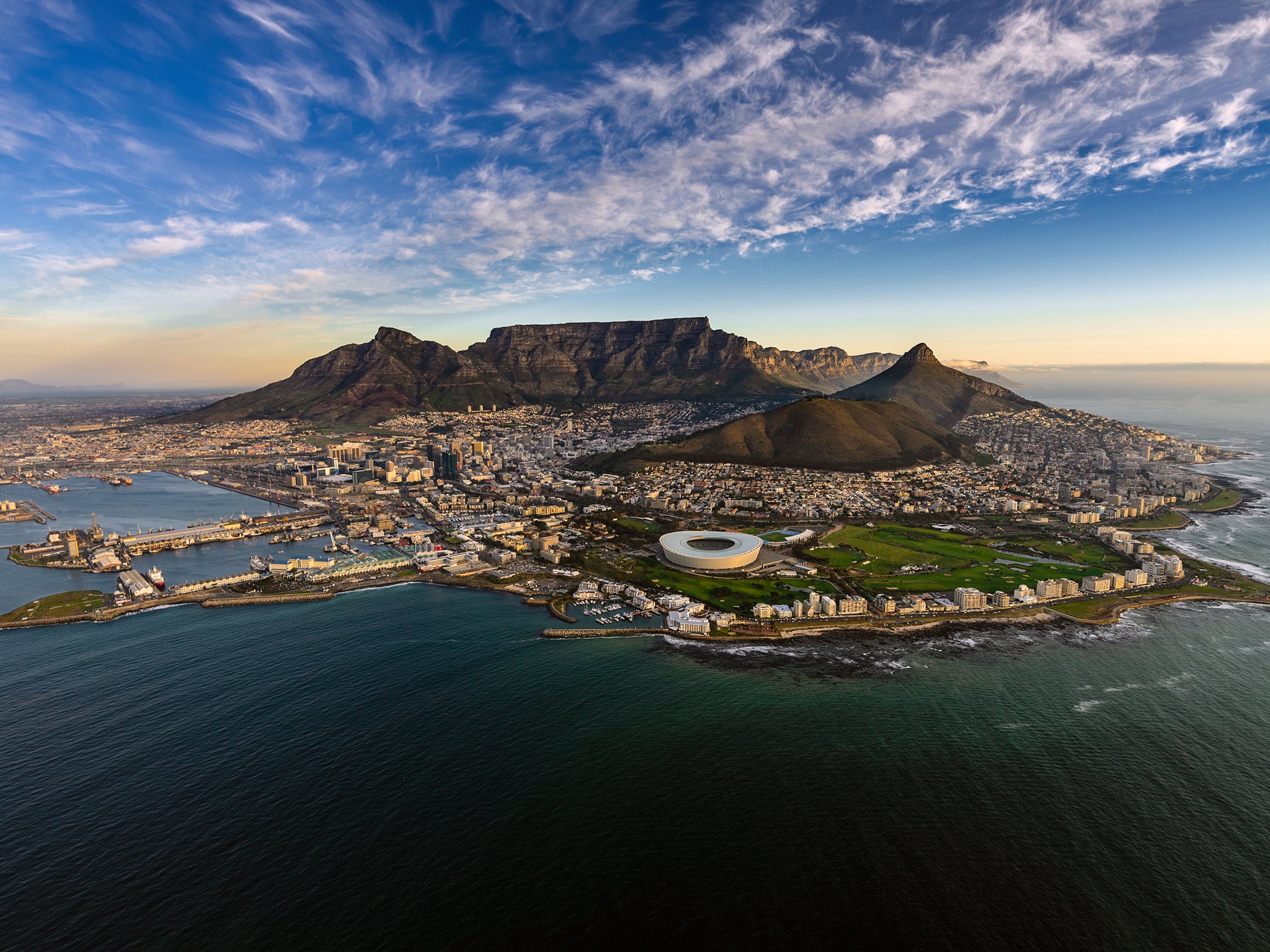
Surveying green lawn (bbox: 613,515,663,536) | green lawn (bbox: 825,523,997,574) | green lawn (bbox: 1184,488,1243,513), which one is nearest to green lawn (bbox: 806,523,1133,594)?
green lawn (bbox: 825,523,997,574)

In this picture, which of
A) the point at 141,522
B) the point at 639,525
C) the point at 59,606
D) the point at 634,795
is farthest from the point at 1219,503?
the point at 141,522

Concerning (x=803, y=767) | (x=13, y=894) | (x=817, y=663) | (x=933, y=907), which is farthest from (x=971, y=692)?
(x=13, y=894)

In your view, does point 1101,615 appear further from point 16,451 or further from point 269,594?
point 16,451

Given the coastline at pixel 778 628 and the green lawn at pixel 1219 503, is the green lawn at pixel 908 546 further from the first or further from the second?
the green lawn at pixel 1219 503

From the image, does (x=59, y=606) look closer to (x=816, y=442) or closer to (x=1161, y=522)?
(x=816, y=442)

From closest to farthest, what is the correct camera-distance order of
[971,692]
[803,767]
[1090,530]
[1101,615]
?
[803,767] → [971,692] → [1101,615] → [1090,530]

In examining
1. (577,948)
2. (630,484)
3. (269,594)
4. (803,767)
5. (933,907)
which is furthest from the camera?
(630,484)

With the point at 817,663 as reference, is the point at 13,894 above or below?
above
